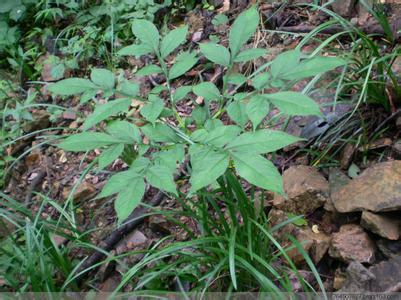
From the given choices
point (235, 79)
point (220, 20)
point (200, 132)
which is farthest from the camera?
point (220, 20)

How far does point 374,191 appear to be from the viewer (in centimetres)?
176

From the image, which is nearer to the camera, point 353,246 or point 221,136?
point 221,136

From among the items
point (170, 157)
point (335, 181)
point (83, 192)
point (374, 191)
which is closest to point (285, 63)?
point (170, 157)

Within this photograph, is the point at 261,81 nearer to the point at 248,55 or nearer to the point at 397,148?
the point at 248,55

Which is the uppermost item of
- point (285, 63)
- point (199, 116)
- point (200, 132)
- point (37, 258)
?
point (285, 63)

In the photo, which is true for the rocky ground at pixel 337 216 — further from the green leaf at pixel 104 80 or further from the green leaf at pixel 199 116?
the green leaf at pixel 104 80

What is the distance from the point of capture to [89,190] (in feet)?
8.54

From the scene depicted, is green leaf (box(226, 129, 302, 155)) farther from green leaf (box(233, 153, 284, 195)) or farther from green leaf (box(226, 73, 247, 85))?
green leaf (box(226, 73, 247, 85))

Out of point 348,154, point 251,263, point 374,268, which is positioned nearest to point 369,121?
point 348,154

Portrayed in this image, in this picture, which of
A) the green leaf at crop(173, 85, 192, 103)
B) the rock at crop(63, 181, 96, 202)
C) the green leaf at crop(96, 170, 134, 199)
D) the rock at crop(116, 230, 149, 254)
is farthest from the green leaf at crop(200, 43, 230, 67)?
the rock at crop(63, 181, 96, 202)

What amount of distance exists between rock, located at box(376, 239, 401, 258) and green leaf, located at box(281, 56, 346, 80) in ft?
2.49

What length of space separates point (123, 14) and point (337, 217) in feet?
7.68

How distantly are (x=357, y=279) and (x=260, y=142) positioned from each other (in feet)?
2.47

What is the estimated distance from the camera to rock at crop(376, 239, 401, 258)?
169 centimetres
